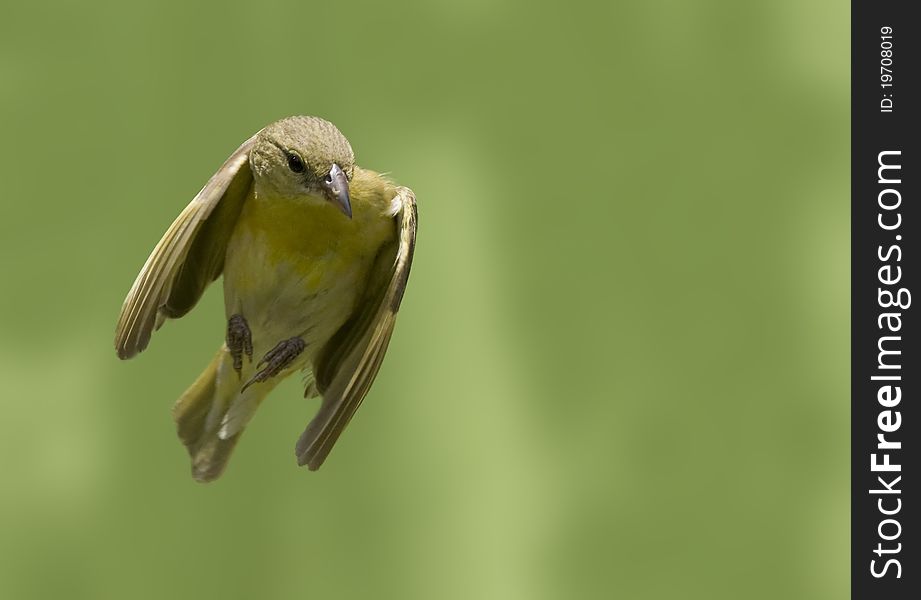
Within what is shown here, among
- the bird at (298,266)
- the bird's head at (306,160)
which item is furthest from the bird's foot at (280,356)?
the bird's head at (306,160)

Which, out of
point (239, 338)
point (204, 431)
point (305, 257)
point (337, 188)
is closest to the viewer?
point (337, 188)

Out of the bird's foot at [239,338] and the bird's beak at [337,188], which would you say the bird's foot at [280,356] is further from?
the bird's beak at [337,188]

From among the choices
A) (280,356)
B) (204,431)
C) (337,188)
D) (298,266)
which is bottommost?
(204,431)

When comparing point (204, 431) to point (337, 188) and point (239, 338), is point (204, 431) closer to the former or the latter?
point (239, 338)

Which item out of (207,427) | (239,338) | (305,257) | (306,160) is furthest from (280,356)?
(306,160)

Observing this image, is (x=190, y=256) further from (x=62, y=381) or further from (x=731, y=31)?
(x=731, y=31)

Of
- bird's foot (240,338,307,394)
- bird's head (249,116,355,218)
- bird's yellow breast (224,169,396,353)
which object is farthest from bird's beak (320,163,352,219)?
bird's foot (240,338,307,394)
